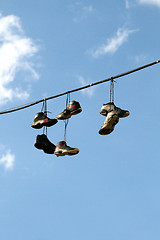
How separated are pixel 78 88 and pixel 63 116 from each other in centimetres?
87

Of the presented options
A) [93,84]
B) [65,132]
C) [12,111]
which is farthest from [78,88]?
[12,111]

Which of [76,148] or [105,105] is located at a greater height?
[105,105]

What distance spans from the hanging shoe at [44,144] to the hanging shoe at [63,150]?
0.44 m

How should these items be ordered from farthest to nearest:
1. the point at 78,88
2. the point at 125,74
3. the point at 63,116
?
the point at 63,116, the point at 78,88, the point at 125,74

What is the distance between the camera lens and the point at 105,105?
9.74 m

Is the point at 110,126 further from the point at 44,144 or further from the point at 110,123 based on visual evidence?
the point at 44,144

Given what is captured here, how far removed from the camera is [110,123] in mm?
9445

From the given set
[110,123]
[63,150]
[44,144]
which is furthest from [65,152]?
[110,123]

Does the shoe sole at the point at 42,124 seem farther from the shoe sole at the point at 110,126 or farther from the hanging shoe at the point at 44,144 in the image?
A: the shoe sole at the point at 110,126

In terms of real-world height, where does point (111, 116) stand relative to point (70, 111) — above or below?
below

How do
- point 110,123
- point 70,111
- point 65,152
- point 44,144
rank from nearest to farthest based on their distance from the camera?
point 110,123
point 65,152
point 70,111
point 44,144

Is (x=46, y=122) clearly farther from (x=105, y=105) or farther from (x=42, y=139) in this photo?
(x=105, y=105)

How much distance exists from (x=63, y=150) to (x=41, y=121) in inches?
39.1

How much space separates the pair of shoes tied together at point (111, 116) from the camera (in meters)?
9.45
